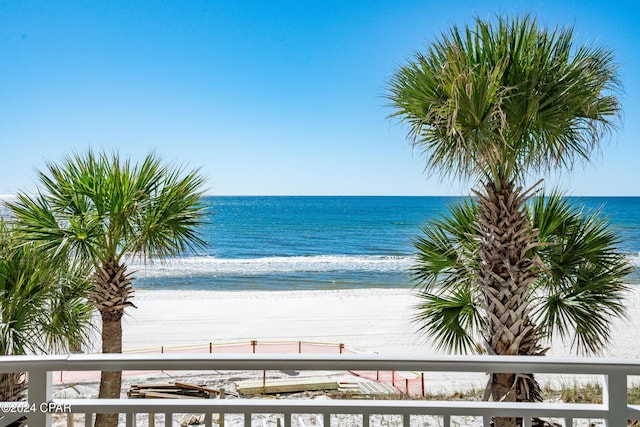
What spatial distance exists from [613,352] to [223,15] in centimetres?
1275

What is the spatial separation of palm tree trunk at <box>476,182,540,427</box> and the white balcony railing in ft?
6.63

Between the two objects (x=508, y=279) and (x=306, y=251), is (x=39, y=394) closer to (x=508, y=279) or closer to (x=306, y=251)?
(x=508, y=279)

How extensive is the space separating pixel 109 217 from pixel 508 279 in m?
3.08

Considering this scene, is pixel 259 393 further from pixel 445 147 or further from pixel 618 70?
pixel 618 70

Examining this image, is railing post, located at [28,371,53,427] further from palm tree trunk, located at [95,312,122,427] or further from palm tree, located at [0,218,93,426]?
palm tree trunk, located at [95,312,122,427]

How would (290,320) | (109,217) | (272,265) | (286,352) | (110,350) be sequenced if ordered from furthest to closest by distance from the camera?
(272,265), (290,320), (286,352), (110,350), (109,217)

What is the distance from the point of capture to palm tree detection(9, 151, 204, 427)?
3.43 m

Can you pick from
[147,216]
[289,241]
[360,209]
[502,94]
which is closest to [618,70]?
[502,94]

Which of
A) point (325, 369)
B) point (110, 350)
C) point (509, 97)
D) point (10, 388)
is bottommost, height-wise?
point (10, 388)

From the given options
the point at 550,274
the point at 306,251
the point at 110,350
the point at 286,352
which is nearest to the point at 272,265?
the point at 306,251

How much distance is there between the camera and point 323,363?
110 centimetres

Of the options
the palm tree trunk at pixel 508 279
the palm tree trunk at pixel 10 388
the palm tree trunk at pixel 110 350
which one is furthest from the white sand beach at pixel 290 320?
the palm tree trunk at pixel 10 388

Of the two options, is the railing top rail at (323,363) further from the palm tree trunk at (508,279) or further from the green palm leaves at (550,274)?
the green palm leaves at (550,274)

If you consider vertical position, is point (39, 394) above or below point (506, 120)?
below
